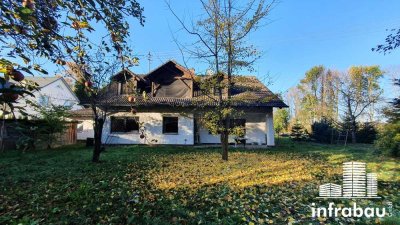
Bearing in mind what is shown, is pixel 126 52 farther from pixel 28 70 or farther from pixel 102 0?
pixel 28 70

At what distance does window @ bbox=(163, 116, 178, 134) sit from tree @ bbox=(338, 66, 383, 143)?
1715cm

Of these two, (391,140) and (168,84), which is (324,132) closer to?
(391,140)

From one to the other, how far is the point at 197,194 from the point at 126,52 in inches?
140

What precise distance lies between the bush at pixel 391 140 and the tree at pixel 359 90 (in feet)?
46.5

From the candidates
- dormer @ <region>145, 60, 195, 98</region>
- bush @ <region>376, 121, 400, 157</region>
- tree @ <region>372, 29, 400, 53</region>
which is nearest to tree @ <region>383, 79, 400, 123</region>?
bush @ <region>376, 121, 400, 157</region>

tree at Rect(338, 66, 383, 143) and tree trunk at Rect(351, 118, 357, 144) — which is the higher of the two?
tree at Rect(338, 66, 383, 143)

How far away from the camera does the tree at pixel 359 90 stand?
2592cm

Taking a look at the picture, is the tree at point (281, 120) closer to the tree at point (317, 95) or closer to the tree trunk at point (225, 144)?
the tree at point (317, 95)

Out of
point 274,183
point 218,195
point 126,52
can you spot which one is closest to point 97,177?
point 218,195

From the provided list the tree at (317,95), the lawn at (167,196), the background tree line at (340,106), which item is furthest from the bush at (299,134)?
the lawn at (167,196)

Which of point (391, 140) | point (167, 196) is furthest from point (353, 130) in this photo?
point (167, 196)

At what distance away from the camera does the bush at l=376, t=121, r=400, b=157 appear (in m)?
11.3

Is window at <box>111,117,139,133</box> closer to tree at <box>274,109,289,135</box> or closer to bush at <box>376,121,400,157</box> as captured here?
bush at <box>376,121,400,157</box>

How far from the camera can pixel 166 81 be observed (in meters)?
19.1
